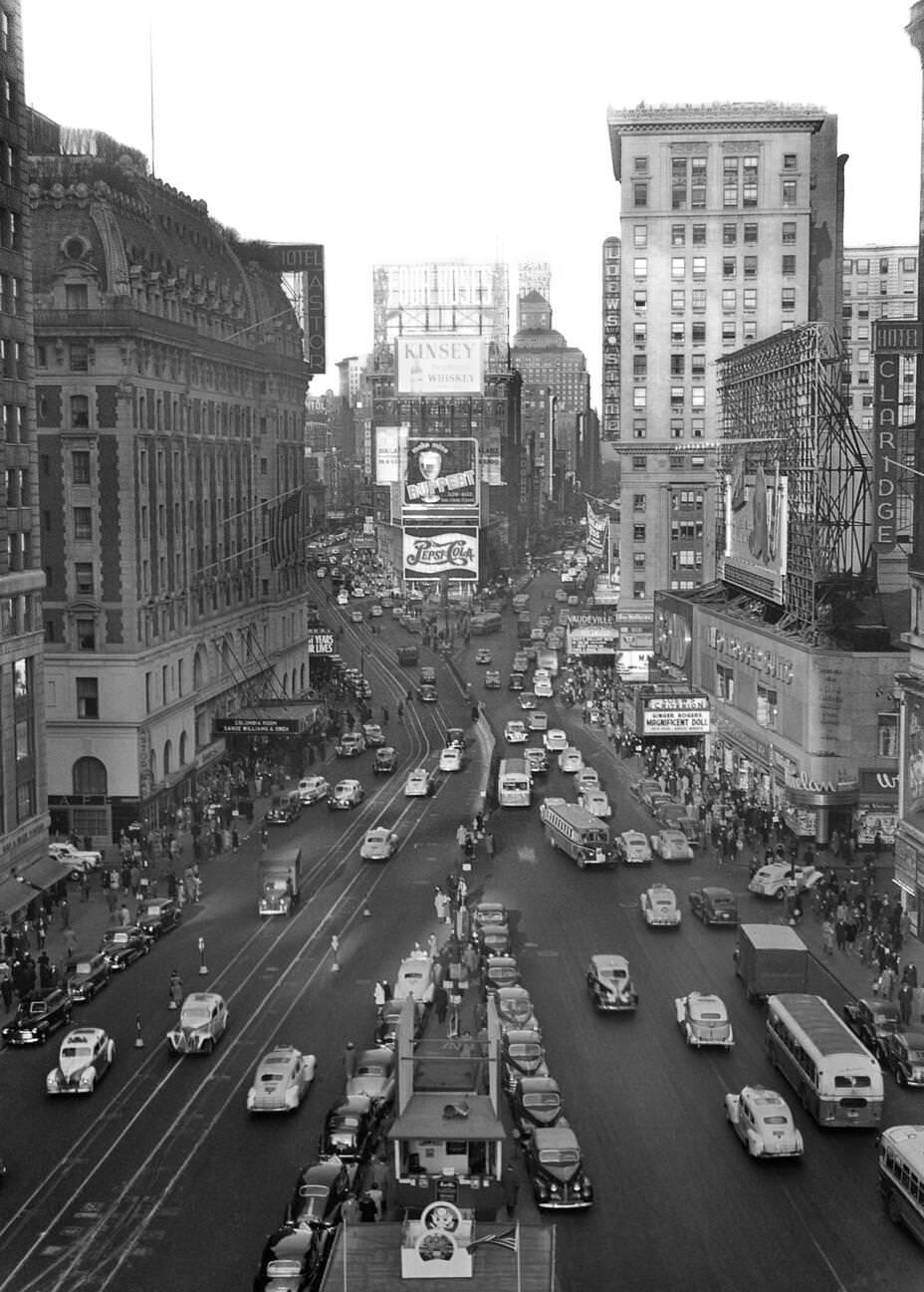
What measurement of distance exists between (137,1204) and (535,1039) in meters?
11.2

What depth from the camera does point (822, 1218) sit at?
34906 mm

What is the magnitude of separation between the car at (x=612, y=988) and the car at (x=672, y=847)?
64.2 feet

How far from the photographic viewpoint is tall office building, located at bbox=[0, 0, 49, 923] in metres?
59.9

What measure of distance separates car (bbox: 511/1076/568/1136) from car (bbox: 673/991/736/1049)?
6.06 m

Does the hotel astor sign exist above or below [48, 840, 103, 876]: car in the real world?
above

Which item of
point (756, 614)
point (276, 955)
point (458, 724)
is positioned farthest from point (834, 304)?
point (276, 955)

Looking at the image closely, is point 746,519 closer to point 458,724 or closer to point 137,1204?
point 458,724

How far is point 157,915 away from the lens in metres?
58.9

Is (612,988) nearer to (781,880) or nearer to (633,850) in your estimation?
(781,880)

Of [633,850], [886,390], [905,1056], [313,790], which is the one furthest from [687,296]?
[905,1056]

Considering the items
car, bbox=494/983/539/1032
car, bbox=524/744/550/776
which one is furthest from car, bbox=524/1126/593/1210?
car, bbox=524/744/550/776

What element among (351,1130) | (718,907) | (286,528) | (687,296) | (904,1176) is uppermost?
(687,296)

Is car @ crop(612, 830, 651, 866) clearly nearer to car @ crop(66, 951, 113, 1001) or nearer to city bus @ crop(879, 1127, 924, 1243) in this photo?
car @ crop(66, 951, 113, 1001)

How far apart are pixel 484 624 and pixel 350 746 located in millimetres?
62077
